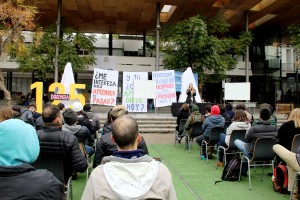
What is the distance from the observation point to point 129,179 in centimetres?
166

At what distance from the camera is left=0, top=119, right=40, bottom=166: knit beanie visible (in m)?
1.70

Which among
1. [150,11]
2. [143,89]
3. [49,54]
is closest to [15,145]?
[143,89]

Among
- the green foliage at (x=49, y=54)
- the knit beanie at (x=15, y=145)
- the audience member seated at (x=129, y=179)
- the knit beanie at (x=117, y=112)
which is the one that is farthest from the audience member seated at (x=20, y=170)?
the green foliage at (x=49, y=54)

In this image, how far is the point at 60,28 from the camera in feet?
67.9

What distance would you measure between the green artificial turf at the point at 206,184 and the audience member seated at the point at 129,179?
322 centimetres

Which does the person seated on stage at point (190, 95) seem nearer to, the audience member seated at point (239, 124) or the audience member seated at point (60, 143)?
the audience member seated at point (239, 124)

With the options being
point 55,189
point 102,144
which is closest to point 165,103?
point 102,144

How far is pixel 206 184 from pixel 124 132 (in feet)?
13.2

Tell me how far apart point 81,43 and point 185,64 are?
6680 millimetres

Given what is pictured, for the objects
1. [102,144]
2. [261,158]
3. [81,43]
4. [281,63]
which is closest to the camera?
[102,144]

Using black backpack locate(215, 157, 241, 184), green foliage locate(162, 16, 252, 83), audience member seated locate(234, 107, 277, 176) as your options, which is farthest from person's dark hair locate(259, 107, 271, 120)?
green foliage locate(162, 16, 252, 83)

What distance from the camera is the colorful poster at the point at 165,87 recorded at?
1522 centimetres

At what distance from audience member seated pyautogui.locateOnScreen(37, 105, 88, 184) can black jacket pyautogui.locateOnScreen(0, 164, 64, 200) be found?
5.82 ft

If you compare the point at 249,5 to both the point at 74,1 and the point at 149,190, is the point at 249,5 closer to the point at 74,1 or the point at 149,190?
the point at 74,1
